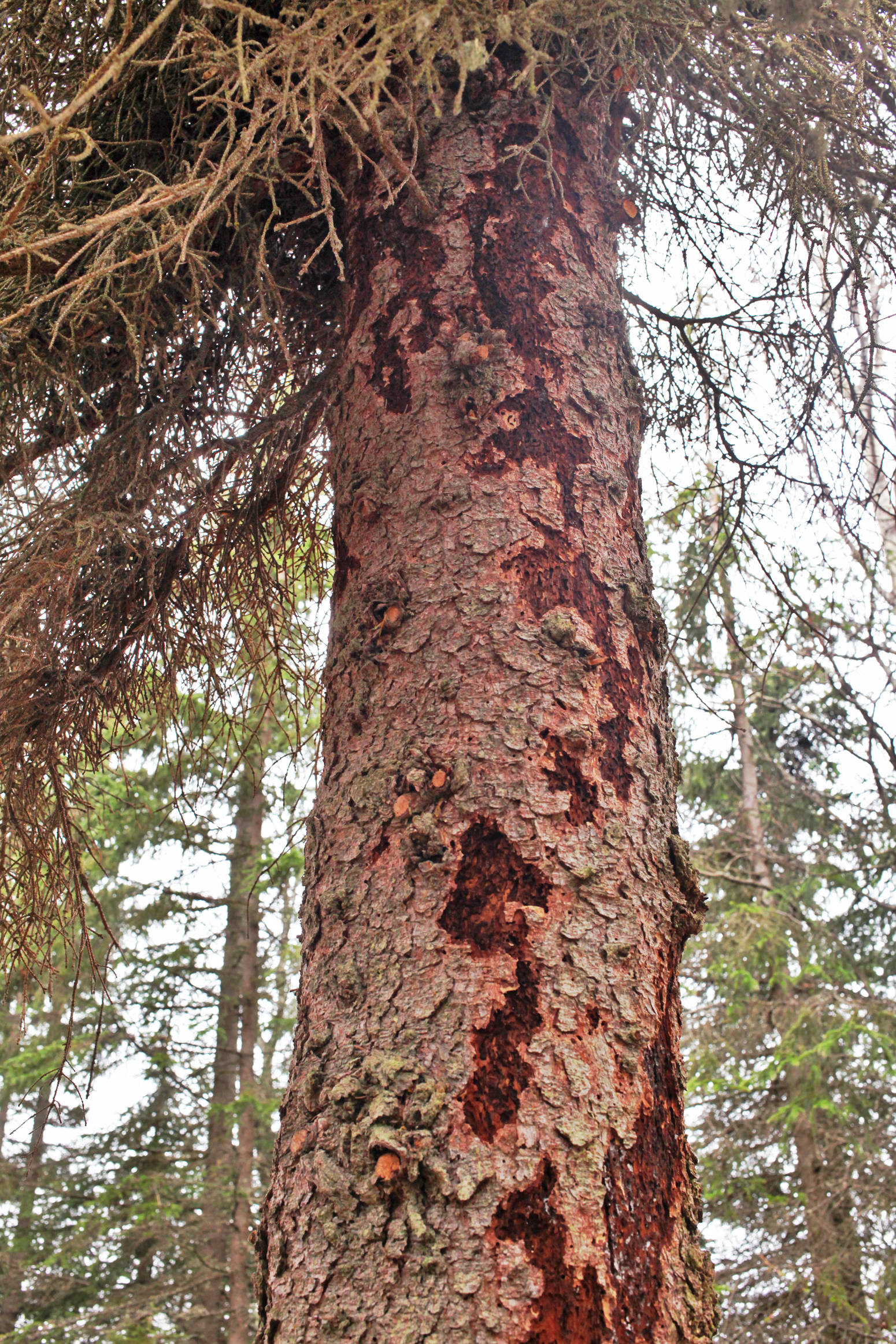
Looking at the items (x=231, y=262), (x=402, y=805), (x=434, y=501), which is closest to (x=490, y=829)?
(x=402, y=805)

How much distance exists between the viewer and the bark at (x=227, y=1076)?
8000 mm

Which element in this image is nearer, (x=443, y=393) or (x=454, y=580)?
(x=454, y=580)

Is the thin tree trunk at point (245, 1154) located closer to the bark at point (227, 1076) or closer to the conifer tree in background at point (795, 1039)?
the bark at point (227, 1076)

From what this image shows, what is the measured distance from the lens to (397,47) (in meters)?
1.61

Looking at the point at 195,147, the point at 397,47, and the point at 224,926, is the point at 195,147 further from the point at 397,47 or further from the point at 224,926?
the point at 224,926

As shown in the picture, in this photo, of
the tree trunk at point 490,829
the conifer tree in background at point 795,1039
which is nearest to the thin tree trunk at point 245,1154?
the conifer tree in background at point 795,1039

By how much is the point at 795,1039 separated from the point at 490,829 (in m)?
7.91

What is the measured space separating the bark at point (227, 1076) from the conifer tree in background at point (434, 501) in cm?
581

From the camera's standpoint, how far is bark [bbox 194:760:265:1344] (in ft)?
26.2

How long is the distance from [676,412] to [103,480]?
165cm

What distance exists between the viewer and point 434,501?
152cm

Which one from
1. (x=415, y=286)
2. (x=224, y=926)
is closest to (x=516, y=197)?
(x=415, y=286)

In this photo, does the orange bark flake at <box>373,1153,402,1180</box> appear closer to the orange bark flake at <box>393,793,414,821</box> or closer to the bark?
the orange bark flake at <box>393,793,414,821</box>

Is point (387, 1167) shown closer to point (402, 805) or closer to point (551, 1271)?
point (551, 1271)
